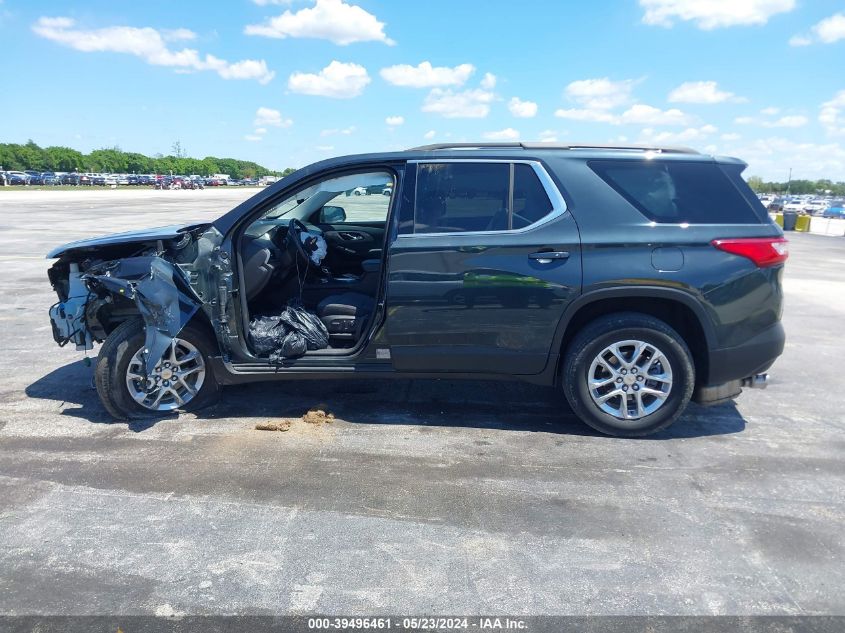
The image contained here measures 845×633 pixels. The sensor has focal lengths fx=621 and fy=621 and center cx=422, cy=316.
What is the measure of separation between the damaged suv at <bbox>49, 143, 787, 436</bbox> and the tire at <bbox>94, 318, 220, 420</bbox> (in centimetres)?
1

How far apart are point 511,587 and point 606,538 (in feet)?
2.20

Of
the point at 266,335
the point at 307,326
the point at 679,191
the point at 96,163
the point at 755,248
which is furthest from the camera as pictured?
the point at 96,163

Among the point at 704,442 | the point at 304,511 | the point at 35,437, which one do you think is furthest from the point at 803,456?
the point at 35,437

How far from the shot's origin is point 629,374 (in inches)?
167

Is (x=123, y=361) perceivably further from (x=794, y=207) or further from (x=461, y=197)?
(x=794, y=207)

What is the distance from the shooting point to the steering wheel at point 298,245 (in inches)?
207

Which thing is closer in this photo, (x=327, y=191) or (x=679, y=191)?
(x=679, y=191)

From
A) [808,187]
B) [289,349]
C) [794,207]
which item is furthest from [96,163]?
[808,187]

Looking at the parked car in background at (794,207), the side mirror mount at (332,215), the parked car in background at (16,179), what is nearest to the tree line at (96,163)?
the parked car in background at (16,179)

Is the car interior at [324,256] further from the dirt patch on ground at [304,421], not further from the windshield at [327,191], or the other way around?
the dirt patch on ground at [304,421]

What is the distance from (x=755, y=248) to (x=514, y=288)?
5.26 feet

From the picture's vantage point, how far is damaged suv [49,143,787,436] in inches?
162

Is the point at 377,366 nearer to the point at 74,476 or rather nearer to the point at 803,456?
the point at 74,476

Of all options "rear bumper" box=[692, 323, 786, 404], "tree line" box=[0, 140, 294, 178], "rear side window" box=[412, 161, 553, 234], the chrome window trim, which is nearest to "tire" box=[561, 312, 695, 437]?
"rear bumper" box=[692, 323, 786, 404]
